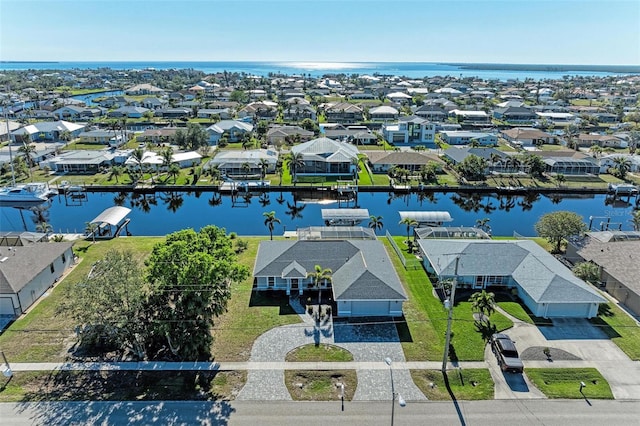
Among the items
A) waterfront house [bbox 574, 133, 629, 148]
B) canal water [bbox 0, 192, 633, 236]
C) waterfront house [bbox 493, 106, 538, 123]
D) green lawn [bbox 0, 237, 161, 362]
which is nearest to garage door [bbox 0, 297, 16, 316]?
green lawn [bbox 0, 237, 161, 362]

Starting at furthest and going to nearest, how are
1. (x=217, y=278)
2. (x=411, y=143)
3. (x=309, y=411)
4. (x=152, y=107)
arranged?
(x=152, y=107)
(x=411, y=143)
(x=217, y=278)
(x=309, y=411)

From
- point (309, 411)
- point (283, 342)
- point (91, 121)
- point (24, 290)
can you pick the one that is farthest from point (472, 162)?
point (91, 121)

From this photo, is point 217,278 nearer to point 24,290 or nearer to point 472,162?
point 24,290

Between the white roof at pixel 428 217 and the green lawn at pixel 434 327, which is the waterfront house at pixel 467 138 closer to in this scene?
the white roof at pixel 428 217

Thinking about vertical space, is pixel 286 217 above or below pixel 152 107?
below

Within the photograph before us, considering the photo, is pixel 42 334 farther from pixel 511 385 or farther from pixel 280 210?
pixel 280 210

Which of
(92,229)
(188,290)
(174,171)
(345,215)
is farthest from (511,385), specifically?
(174,171)

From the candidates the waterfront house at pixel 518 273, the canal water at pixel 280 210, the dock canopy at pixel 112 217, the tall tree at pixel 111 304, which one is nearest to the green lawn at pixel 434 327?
the waterfront house at pixel 518 273
